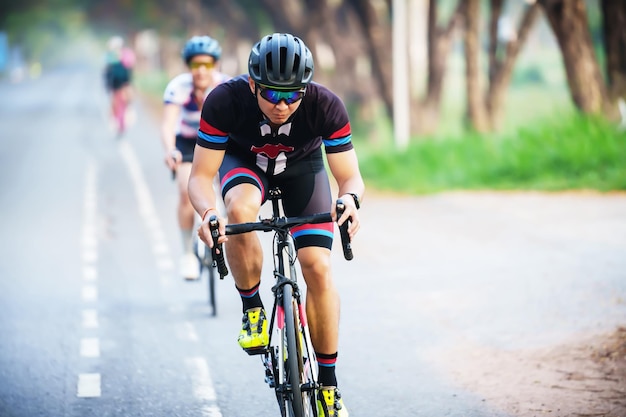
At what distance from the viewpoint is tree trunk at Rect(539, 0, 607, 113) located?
1612cm

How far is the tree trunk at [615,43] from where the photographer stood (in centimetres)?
1589

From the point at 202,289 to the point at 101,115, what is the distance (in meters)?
28.3

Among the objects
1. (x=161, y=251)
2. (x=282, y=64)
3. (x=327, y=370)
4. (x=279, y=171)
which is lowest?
(x=161, y=251)

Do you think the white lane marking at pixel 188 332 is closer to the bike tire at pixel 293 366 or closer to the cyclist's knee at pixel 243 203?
the cyclist's knee at pixel 243 203

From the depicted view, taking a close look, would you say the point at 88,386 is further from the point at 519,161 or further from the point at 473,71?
the point at 473,71

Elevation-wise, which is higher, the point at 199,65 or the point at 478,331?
the point at 199,65

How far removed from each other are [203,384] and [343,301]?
2.45 metres

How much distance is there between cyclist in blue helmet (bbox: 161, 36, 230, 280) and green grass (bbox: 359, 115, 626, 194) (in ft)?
21.7

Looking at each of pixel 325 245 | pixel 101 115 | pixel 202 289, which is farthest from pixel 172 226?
pixel 101 115

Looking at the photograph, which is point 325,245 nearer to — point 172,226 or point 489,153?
point 172,226

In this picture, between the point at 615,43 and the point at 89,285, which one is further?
the point at 615,43

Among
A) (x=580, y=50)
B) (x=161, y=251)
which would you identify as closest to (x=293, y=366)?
(x=161, y=251)

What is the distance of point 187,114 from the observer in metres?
9.32

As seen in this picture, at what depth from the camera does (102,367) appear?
23.0 ft
